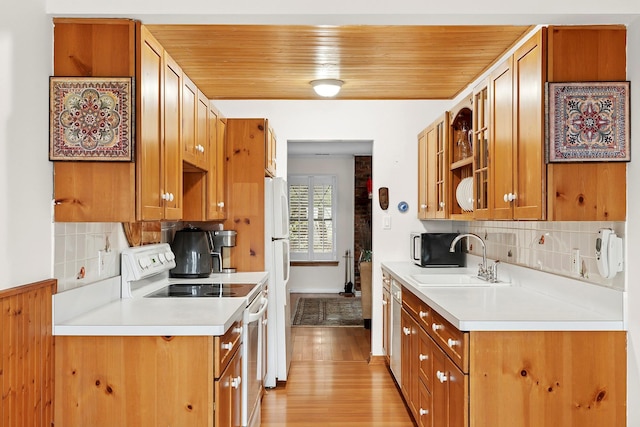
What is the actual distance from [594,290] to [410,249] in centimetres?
234

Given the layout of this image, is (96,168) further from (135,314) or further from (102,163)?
(135,314)

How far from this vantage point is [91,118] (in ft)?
6.87

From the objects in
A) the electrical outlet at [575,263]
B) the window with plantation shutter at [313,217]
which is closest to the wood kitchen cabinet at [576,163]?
the electrical outlet at [575,263]

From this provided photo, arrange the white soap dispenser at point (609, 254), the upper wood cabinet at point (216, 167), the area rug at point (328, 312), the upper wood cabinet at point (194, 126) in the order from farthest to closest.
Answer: the area rug at point (328, 312) → the upper wood cabinet at point (216, 167) → the upper wood cabinet at point (194, 126) → the white soap dispenser at point (609, 254)

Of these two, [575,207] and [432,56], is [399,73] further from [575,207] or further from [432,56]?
[575,207]

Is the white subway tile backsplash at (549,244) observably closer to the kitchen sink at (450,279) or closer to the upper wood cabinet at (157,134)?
the kitchen sink at (450,279)

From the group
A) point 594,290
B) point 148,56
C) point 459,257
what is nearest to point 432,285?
point 594,290

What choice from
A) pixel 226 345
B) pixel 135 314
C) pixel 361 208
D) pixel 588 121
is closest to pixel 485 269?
pixel 588 121

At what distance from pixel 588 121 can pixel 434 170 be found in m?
1.98

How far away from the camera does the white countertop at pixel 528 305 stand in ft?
7.03

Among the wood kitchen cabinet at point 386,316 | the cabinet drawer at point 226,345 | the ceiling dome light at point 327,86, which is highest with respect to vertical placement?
the ceiling dome light at point 327,86

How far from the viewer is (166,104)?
8.02 feet

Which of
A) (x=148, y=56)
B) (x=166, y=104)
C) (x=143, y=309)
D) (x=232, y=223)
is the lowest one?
(x=143, y=309)

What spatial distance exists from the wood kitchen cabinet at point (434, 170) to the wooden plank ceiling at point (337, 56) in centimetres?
37
